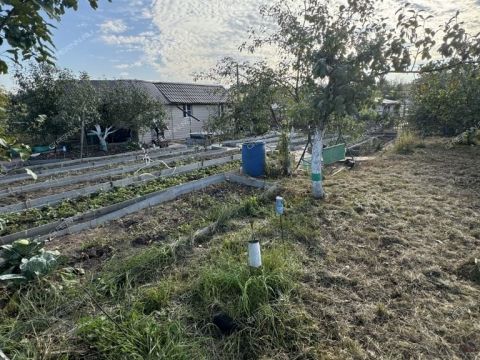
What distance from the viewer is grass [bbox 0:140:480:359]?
211cm

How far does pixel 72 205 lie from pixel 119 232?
5.76 ft

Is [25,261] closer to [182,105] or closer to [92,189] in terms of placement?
[92,189]

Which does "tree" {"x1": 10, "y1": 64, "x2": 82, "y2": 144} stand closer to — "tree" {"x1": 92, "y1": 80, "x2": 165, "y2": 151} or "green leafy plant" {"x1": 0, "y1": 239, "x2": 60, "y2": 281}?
"tree" {"x1": 92, "y1": 80, "x2": 165, "y2": 151}

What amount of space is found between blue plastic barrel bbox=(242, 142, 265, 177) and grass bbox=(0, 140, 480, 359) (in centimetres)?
253

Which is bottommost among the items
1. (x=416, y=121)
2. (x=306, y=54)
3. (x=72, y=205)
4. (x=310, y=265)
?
(x=310, y=265)

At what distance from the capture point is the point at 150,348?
2.04m

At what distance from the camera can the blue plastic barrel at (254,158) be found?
677 cm

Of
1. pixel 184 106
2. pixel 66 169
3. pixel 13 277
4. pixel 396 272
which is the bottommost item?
pixel 396 272

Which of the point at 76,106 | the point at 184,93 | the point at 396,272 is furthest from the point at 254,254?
the point at 184,93

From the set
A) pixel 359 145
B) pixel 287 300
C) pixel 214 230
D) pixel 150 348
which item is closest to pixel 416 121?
pixel 359 145

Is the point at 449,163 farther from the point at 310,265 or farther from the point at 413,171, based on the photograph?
the point at 310,265

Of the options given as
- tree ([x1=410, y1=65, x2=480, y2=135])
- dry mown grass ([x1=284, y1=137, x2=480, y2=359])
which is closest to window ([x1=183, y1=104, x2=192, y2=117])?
tree ([x1=410, y1=65, x2=480, y2=135])

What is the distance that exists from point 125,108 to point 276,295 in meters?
13.4

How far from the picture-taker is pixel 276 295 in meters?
2.58
